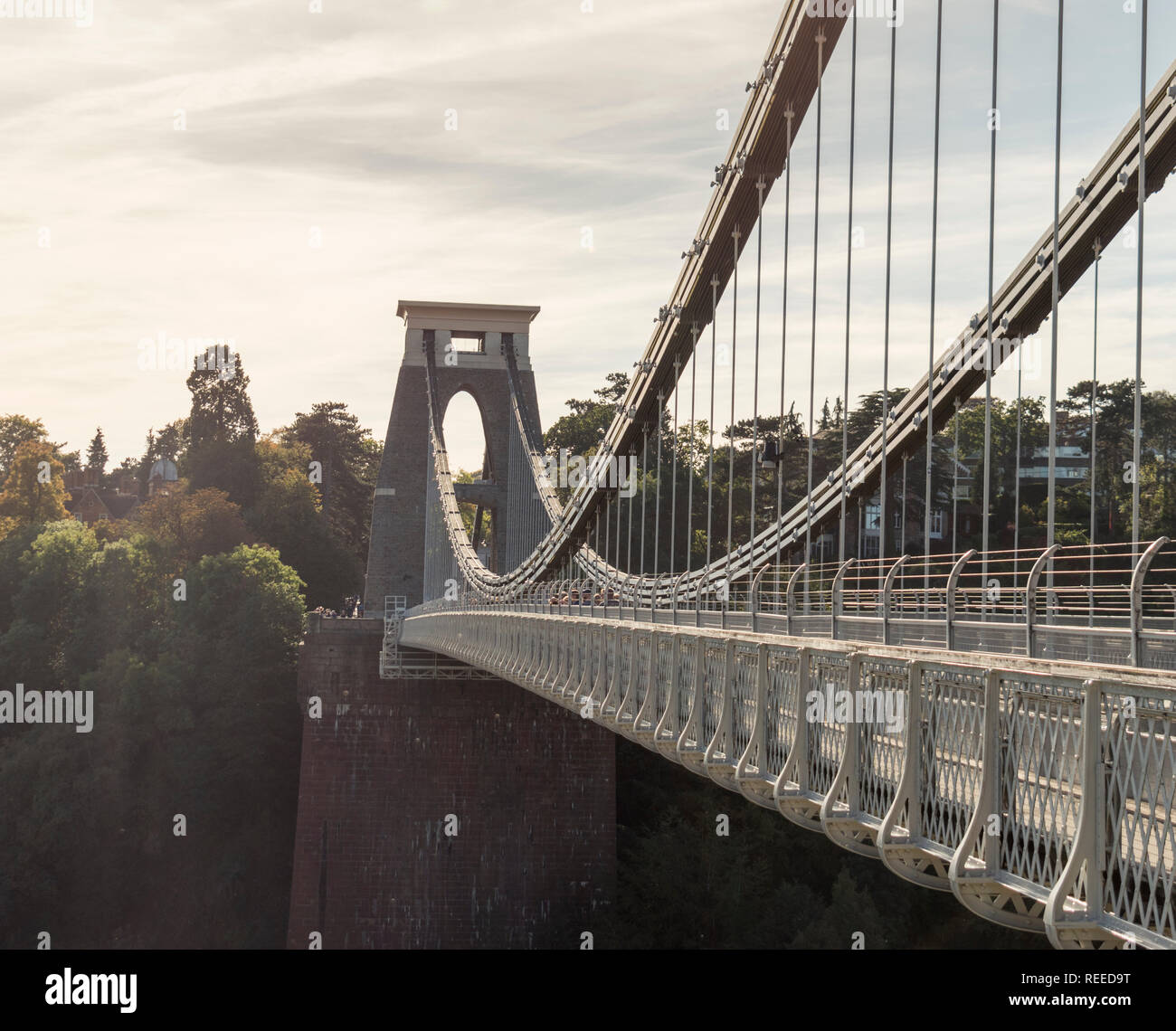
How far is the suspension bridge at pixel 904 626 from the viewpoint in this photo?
5.77 m

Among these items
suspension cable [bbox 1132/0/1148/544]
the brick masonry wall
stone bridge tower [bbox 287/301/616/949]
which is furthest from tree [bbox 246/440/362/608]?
suspension cable [bbox 1132/0/1148/544]

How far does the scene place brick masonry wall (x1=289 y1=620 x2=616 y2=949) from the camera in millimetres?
32312

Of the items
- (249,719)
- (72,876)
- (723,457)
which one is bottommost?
(72,876)

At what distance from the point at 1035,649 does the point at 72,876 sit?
3221cm

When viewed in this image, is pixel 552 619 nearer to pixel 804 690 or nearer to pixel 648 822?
pixel 804 690

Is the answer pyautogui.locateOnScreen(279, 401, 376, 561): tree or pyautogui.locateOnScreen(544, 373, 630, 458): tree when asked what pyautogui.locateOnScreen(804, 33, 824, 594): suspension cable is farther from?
pyautogui.locateOnScreen(279, 401, 376, 561): tree

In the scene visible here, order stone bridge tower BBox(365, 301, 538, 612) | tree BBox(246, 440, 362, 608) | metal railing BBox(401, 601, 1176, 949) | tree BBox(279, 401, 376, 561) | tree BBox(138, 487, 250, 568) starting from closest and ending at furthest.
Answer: metal railing BBox(401, 601, 1176, 949) < stone bridge tower BBox(365, 301, 538, 612) < tree BBox(138, 487, 250, 568) < tree BBox(246, 440, 362, 608) < tree BBox(279, 401, 376, 561)

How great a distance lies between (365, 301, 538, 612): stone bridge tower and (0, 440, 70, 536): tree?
1755 cm

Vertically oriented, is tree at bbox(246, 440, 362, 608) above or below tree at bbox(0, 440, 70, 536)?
below

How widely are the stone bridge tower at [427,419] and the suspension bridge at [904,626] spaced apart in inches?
444

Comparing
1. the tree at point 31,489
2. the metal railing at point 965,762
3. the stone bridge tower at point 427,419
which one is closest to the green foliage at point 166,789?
the stone bridge tower at point 427,419

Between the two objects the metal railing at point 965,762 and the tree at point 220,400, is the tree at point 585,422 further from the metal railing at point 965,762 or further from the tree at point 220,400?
the metal railing at point 965,762
